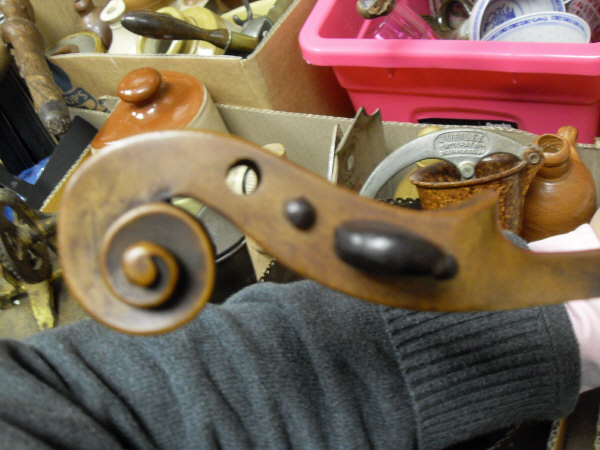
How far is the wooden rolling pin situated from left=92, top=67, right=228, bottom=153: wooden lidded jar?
0.18 ft

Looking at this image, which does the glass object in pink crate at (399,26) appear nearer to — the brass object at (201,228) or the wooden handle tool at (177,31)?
the wooden handle tool at (177,31)

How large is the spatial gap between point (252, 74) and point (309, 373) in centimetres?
45

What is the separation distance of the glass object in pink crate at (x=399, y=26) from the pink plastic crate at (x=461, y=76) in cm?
1

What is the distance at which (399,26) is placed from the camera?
26.3 inches

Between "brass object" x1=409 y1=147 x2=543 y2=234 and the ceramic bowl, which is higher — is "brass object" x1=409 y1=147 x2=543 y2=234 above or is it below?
below

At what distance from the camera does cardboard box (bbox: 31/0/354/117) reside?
2.18 ft

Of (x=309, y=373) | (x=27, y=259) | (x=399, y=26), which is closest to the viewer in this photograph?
(x=309, y=373)

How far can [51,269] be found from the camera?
60 cm

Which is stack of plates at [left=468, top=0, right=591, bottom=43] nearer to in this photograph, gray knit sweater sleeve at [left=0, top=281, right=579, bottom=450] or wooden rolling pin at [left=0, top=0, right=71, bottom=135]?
gray knit sweater sleeve at [left=0, top=281, right=579, bottom=450]

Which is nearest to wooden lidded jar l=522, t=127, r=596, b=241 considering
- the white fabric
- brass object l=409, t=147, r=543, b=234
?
brass object l=409, t=147, r=543, b=234

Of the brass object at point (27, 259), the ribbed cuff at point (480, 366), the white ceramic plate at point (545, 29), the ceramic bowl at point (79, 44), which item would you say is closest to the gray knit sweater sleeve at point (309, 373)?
the ribbed cuff at point (480, 366)

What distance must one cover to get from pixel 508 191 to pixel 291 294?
0.21m

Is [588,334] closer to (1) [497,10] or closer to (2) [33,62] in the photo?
→ (1) [497,10]

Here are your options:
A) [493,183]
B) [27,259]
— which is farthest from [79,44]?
[493,183]
